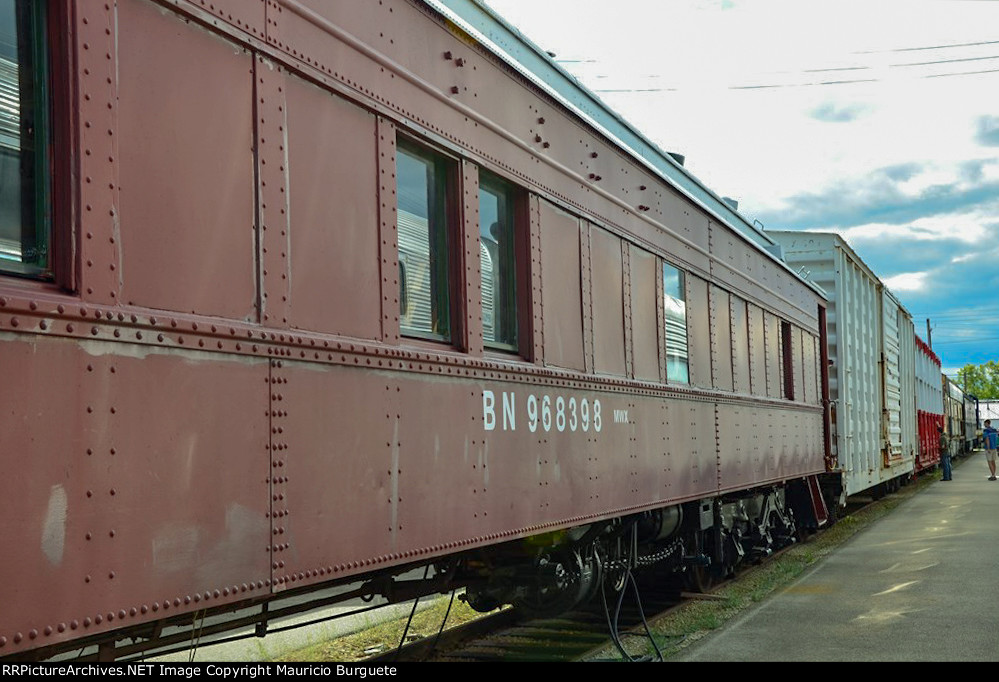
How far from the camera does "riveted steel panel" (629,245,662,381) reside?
6.78 metres

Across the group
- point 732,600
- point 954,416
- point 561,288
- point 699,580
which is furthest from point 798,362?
point 954,416

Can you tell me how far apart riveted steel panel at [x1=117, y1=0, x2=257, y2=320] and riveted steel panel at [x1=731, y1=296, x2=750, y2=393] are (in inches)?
247

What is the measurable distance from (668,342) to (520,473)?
2664mm

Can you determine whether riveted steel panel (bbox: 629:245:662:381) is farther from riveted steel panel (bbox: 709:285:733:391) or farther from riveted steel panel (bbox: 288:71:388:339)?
riveted steel panel (bbox: 288:71:388:339)

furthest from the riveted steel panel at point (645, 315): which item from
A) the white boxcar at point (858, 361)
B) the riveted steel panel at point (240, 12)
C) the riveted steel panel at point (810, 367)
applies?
the white boxcar at point (858, 361)

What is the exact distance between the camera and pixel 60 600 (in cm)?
266

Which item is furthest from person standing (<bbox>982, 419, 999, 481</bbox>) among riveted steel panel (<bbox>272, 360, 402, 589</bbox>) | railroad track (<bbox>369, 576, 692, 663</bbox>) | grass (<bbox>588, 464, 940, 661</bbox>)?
riveted steel panel (<bbox>272, 360, 402, 589</bbox>)

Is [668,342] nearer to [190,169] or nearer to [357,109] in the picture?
[357,109]

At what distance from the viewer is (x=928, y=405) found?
31.7 metres

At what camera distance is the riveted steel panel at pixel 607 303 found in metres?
6.18

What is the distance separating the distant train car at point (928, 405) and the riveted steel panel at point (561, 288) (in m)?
23.3

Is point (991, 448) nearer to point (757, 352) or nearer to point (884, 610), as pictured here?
point (757, 352)

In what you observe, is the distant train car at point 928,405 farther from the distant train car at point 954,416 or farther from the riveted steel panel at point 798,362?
the riveted steel panel at point 798,362

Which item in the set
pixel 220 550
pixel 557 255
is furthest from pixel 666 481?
pixel 220 550
